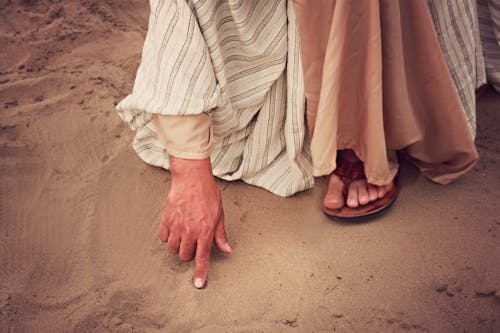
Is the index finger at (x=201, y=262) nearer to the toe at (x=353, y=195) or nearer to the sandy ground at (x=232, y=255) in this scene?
the sandy ground at (x=232, y=255)

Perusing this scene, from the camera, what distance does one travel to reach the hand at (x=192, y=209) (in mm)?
1435

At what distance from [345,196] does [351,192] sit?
3 cm

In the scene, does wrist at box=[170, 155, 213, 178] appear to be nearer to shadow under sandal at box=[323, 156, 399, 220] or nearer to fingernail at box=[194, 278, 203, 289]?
fingernail at box=[194, 278, 203, 289]

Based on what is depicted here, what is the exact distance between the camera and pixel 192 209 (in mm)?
1434

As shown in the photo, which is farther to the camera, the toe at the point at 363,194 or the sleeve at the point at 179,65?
the toe at the point at 363,194

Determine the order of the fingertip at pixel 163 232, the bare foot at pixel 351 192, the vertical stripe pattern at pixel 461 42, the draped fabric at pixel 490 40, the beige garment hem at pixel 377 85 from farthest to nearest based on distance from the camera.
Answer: the draped fabric at pixel 490 40, the bare foot at pixel 351 192, the vertical stripe pattern at pixel 461 42, the fingertip at pixel 163 232, the beige garment hem at pixel 377 85

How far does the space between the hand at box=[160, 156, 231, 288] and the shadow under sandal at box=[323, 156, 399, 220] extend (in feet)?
1.48

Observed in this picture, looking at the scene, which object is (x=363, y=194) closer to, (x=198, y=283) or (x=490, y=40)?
(x=198, y=283)

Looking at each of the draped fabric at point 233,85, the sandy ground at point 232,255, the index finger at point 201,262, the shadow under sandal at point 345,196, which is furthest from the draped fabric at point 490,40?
the index finger at point 201,262

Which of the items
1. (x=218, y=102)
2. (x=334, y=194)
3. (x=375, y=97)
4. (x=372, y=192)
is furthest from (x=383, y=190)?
(x=218, y=102)

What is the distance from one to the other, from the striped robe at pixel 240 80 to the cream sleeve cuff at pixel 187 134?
0.11 ft

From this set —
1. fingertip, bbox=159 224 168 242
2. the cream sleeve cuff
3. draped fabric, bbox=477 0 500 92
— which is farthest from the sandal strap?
draped fabric, bbox=477 0 500 92

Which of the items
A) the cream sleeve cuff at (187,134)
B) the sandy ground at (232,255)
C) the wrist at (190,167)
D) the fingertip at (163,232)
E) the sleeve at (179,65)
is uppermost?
the sleeve at (179,65)

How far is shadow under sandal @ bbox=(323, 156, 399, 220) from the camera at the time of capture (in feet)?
5.52
